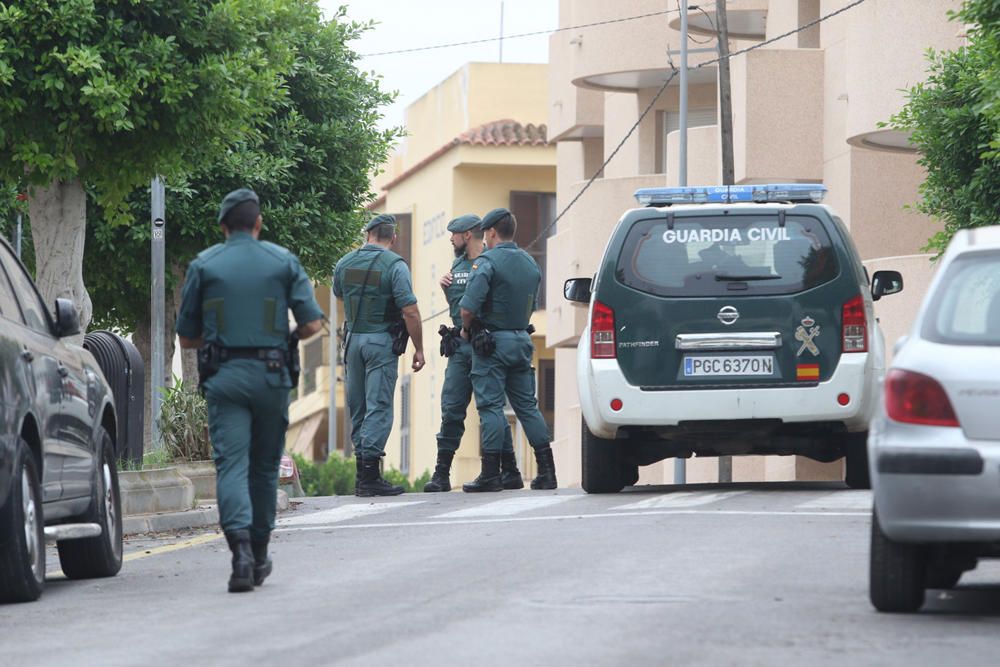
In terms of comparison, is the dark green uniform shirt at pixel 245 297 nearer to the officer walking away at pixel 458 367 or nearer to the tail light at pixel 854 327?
the tail light at pixel 854 327

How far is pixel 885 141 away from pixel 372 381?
13.5 meters

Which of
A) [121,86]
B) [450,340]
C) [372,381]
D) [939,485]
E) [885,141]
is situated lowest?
[939,485]

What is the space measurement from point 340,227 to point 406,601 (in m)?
20.0

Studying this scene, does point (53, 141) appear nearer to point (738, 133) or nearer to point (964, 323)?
point (964, 323)

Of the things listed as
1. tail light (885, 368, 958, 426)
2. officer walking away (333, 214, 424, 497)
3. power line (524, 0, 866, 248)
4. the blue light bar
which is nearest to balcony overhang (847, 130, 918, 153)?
power line (524, 0, 866, 248)

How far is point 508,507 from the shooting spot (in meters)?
15.1

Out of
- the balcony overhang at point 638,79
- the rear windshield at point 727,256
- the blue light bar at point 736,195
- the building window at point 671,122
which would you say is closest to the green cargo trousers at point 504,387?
the blue light bar at point 736,195

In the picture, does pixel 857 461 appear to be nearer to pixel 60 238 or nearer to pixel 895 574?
pixel 895 574

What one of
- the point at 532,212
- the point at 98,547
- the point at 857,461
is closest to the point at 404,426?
the point at 532,212

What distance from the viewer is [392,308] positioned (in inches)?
661

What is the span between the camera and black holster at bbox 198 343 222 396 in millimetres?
10391

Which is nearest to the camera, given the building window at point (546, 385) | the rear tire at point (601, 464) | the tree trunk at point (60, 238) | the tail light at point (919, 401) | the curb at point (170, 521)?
the tail light at point (919, 401)

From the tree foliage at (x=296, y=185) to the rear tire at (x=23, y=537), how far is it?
1654 cm

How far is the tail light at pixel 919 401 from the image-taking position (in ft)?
27.9
